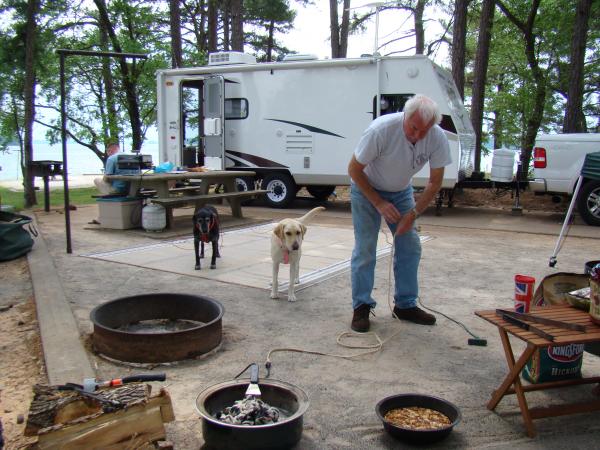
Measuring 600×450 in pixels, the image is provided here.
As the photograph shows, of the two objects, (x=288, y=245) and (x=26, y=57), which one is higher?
(x=26, y=57)

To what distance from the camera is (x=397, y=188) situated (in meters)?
3.87

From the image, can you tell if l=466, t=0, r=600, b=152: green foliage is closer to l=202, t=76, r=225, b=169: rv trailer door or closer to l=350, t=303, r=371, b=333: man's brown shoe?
l=202, t=76, r=225, b=169: rv trailer door

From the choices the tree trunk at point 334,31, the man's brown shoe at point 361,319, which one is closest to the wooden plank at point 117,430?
the man's brown shoe at point 361,319

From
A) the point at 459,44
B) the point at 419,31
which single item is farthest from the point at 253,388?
the point at 419,31

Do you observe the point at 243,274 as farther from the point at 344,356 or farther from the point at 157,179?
the point at 157,179

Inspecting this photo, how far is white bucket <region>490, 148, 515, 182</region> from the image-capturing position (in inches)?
408

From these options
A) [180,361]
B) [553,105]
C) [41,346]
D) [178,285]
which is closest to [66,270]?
[178,285]

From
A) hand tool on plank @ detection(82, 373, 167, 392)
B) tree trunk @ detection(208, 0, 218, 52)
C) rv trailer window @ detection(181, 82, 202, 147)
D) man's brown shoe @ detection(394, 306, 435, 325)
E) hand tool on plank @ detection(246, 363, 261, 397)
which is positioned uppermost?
tree trunk @ detection(208, 0, 218, 52)

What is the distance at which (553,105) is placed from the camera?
59.7ft

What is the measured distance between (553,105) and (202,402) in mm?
18742

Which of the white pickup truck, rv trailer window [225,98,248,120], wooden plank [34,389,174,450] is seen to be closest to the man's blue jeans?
wooden plank [34,389,174,450]

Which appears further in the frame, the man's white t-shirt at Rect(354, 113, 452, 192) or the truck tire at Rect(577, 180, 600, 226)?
the truck tire at Rect(577, 180, 600, 226)

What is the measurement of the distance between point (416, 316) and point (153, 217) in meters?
5.12

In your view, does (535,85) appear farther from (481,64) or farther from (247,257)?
(247,257)
